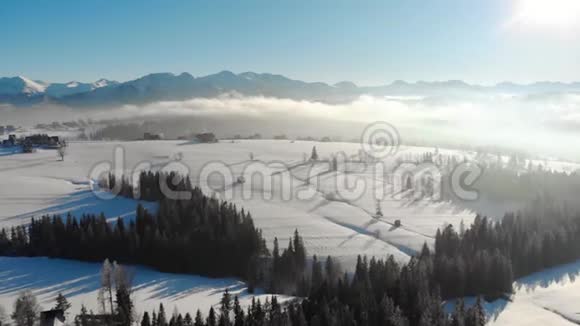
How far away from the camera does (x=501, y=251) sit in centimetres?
8450

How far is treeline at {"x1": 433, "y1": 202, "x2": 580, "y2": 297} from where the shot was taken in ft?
242

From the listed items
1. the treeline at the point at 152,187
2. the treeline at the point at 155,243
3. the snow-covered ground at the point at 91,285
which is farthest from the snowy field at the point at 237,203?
the treeline at the point at 152,187

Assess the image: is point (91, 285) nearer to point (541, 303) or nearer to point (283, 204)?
point (283, 204)

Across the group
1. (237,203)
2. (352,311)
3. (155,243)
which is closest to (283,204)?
(237,203)

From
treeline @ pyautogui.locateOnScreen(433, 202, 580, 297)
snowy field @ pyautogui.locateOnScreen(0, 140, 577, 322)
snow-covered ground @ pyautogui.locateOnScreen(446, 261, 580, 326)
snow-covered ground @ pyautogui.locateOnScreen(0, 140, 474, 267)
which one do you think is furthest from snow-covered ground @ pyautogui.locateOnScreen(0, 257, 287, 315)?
snow-covered ground @ pyautogui.locateOnScreen(446, 261, 580, 326)

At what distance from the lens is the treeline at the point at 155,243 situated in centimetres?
8294

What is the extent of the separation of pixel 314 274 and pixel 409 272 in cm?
1778

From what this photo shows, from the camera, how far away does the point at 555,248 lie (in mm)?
91125

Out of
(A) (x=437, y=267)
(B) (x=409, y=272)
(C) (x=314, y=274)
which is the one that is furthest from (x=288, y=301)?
(A) (x=437, y=267)

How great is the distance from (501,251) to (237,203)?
66762mm

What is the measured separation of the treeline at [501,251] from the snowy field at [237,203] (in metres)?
7.59

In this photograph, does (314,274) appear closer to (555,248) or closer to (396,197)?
(555,248)

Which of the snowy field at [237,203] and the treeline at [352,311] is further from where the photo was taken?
the snowy field at [237,203]

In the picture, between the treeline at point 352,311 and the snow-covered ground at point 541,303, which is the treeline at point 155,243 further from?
the snow-covered ground at point 541,303
